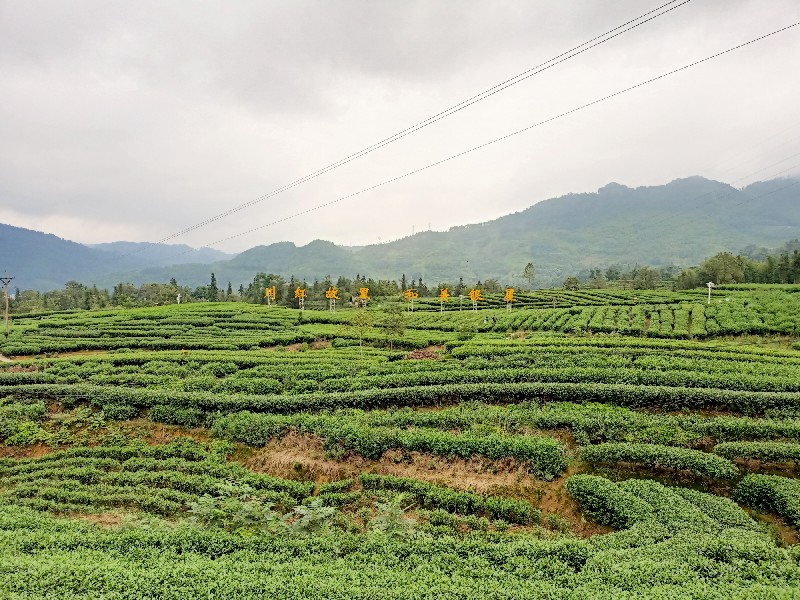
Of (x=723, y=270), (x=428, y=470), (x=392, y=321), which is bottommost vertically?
(x=428, y=470)

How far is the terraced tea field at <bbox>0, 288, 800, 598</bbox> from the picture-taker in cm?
802

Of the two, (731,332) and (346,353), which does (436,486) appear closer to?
(346,353)

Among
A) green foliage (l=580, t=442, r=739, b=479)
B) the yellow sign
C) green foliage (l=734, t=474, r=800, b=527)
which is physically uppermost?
the yellow sign

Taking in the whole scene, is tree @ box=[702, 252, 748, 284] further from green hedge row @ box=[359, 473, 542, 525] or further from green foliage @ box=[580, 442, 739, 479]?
green hedge row @ box=[359, 473, 542, 525]

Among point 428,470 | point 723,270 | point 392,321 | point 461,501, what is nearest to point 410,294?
point 392,321

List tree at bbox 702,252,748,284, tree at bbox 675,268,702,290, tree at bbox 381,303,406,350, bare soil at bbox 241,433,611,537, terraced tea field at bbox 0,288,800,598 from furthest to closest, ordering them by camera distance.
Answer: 1. tree at bbox 675,268,702,290
2. tree at bbox 702,252,748,284
3. tree at bbox 381,303,406,350
4. bare soil at bbox 241,433,611,537
5. terraced tea field at bbox 0,288,800,598

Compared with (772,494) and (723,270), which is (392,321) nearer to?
(772,494)

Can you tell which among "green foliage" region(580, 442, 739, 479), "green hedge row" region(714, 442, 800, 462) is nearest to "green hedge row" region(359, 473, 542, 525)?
"green foliage" region(580, 442, 739, 479)

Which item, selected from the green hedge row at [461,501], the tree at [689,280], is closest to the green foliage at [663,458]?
the green hedge row at [461,501]

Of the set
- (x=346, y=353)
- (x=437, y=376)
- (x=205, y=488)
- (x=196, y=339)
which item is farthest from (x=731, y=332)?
(x=196, y=339)

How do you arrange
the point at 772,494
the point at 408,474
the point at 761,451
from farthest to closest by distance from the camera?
the point at 408,474, the point at 761,451, the point at 772,494

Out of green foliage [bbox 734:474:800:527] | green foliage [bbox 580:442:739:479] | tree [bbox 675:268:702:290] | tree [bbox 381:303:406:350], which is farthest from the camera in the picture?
tree [bbox 675:268:702:290]

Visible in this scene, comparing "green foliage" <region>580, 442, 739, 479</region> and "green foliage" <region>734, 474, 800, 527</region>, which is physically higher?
"green foliage" <region>580, 442, 739, 479</region>

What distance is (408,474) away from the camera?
14.5 metres
